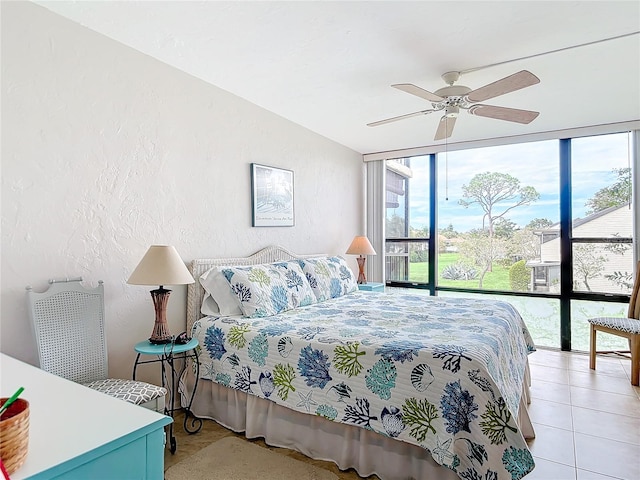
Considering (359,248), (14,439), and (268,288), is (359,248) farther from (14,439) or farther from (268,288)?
(14,439)

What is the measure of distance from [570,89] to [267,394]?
3313mm

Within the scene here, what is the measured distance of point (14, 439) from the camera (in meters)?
0.77

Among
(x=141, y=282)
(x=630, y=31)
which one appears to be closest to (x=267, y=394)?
(x=141, y=282)

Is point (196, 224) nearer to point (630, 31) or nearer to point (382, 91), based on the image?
point (382, 91)

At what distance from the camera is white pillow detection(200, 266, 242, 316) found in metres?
2.93

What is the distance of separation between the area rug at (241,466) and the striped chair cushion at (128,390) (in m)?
0.43

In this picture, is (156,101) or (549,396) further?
(549,396)

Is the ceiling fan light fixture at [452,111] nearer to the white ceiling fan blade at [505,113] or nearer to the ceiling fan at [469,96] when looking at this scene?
the ceiling fan at [469,96]

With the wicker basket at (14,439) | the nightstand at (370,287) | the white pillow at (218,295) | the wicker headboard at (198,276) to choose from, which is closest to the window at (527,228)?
the nightstand at (370,287)

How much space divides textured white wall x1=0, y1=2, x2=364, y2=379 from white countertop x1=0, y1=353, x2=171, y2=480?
1189 millimetres

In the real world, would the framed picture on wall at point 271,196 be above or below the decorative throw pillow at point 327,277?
above

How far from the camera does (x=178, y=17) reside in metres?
2.25

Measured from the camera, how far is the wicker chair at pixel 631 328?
3.40 m

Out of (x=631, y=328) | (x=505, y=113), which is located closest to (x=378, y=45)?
(x=505, y=113)
